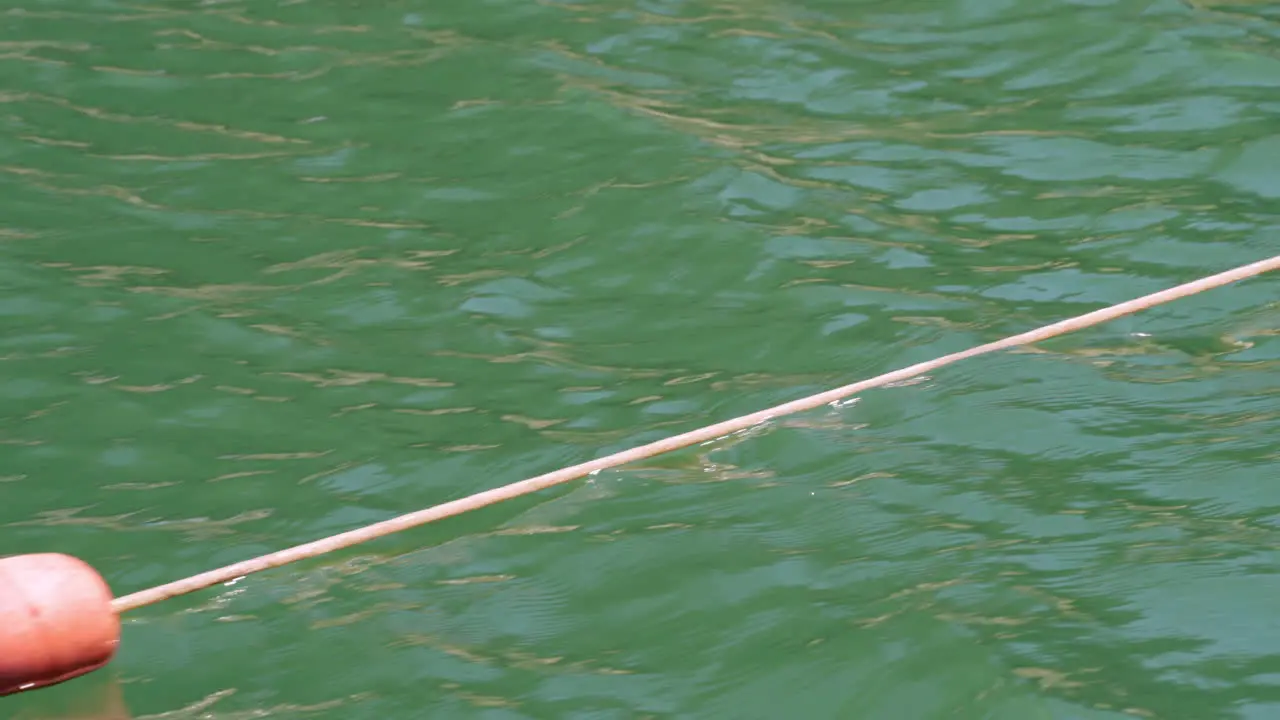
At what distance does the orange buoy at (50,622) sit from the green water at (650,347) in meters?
0.20

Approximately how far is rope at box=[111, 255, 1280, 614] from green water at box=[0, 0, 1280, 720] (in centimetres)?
4

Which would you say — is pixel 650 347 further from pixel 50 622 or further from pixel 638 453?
pixel 50 622

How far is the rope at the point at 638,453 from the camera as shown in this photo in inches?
147

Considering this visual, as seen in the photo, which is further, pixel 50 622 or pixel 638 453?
pixel 638 453

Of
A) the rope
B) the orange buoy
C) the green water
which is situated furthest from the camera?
the rope

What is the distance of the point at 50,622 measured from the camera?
3.23 m

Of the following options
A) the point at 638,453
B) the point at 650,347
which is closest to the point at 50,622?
the point at 638,453

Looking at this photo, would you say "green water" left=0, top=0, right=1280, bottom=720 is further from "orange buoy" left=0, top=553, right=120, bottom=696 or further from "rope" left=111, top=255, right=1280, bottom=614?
"orange buoy" left=0, top=553, right=120, bottom=696

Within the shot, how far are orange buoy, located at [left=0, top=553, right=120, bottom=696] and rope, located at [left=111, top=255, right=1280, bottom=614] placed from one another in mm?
115

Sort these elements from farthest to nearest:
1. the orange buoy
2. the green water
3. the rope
Result: 1. the rope
2. the green water
3. the orange buoy

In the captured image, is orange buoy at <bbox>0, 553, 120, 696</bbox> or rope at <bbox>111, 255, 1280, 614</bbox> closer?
orange buoy at <bbox>0, 553, 120, 696</bbox>

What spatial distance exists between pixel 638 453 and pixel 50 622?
1.42 metres

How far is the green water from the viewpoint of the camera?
137 inches

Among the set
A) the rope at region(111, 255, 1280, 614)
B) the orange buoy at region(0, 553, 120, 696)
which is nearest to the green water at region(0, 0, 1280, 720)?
the rope at region(111, 255, 1280, 614)
